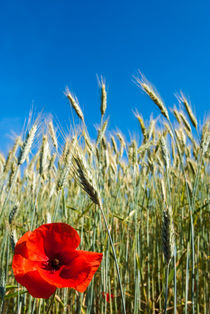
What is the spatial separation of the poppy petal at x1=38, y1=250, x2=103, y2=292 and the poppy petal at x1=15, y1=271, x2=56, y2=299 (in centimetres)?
2

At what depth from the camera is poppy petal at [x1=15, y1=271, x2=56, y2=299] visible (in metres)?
0.64

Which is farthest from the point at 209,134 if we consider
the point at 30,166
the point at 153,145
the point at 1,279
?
the point at 30,166

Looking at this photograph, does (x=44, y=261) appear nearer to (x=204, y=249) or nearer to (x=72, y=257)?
(x=72, y=257)

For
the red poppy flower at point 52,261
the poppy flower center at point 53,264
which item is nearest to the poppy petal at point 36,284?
the red poppy flower at point 52,261

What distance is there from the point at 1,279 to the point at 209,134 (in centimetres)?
102

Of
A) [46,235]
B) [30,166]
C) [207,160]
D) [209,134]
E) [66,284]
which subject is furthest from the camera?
[30,166]

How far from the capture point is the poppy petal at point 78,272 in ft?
2.12

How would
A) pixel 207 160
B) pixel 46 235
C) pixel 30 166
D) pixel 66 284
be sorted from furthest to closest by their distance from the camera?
1. pixel 30 166
2. pixel 207 160
3. pixel 46 235
4. pixel 66 284

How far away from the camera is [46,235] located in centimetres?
75

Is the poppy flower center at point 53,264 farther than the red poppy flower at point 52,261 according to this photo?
Yes

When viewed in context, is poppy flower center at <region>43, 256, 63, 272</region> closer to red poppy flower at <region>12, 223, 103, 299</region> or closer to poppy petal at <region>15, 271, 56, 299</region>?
red poppy flower at <region>12, 223, 103, 299</region>

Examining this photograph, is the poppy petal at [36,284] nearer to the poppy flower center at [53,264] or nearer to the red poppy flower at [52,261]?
the red poppy flower at [52,261]

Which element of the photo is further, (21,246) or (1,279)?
(1,279)

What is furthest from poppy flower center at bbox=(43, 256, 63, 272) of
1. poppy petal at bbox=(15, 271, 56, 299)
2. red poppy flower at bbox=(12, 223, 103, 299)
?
poppy petal at bbox=(15, 271, 56, 299)
